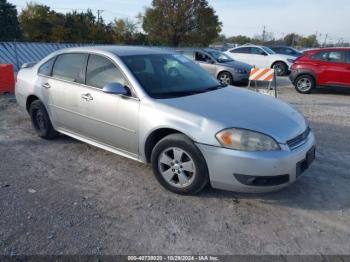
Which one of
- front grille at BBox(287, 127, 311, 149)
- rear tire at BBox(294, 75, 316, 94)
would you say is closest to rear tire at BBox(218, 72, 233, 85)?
rear tire at BBox(294, 75, 316, 94)

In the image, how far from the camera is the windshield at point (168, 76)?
12.5 ft

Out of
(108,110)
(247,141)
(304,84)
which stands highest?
(108,110)

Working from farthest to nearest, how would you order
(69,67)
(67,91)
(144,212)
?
1. (69,67)
2. (67,91)
3. (144,212)

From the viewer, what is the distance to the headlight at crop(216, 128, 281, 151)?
10.1 ft

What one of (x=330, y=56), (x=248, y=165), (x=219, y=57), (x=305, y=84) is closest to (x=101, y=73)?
(x=248, y=165)

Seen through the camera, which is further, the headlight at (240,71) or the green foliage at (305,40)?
the green foliage at (305,40)

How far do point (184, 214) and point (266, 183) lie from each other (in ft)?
2.88

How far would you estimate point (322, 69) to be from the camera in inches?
394

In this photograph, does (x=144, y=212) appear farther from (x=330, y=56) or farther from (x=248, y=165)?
(x=330, y=56)

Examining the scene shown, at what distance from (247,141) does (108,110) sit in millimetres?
1788

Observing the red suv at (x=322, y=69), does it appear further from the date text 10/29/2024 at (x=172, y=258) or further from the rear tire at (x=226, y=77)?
the date text 10/29/2024 at (x=172, y=258)

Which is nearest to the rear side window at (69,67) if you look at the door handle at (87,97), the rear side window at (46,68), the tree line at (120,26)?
the rear side window at (46,68)

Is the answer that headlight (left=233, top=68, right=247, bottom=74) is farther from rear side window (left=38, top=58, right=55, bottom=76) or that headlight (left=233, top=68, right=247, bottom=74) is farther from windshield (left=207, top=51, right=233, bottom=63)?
rear side window (left=38, top=58, right=55, bottom=76)

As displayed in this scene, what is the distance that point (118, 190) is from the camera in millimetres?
3672
